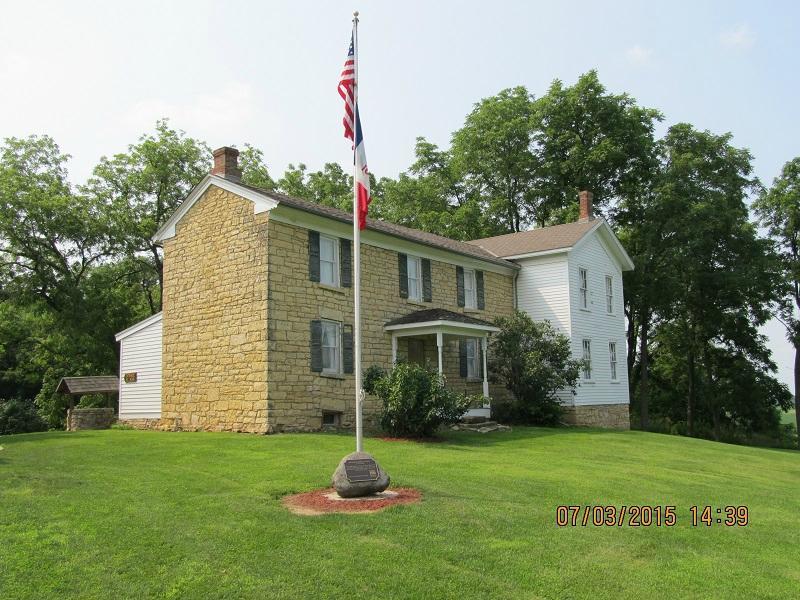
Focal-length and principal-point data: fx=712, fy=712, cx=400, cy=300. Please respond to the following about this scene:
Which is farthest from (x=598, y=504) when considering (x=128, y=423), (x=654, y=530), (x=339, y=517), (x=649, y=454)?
(x=128, y=423)

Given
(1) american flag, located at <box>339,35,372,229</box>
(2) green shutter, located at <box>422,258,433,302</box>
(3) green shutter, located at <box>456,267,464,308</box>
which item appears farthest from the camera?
(3) green shutter, located at <box>456,267,464,308</box>

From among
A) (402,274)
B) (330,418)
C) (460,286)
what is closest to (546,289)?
(460,286)

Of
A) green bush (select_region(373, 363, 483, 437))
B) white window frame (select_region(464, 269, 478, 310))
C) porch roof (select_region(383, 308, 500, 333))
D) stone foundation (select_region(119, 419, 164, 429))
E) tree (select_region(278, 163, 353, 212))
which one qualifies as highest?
tree (select_region(278, 163, 353, 212))

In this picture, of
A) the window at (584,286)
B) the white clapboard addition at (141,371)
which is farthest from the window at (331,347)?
the window at (584,286)

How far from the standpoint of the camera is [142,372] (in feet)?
70.1

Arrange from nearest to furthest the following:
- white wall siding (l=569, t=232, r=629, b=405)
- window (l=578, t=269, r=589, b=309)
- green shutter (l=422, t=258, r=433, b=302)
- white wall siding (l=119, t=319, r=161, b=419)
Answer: white wall siding (l=119, t=319, r=161, b=419) < green shutter (l=422, t=258, r=433, b=302) < white wall siding (l=569, t=232, r=629, b=405) < window (l=578, t=269, r=589, b=309)

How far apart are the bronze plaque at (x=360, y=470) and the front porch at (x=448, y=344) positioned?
9569mm

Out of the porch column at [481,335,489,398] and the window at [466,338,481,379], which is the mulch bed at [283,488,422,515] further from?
the window at [466,338,481,379]

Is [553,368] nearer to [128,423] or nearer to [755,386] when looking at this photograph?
[128,423]

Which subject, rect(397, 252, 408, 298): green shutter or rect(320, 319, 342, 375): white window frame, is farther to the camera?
rect(397, 252, 408, 298): green shutter

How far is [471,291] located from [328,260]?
7.19 meters

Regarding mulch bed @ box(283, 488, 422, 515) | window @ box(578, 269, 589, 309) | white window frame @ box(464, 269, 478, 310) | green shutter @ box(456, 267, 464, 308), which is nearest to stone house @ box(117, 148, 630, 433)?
green shutter @ box(456, 267, 464, 308)

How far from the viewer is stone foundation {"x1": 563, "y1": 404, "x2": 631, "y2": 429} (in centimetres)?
2523

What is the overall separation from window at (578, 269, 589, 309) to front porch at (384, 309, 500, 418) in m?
5.49
